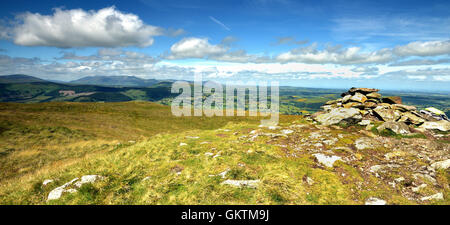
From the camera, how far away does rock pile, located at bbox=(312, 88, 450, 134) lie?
16.5 m

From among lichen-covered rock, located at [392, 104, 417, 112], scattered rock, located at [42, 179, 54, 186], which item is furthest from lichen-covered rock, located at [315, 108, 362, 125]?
scattered rock, located at [42, 179, 54, 186]

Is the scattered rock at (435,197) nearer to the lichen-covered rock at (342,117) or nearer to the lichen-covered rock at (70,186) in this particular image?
the lichen-covered rock at (342,117)

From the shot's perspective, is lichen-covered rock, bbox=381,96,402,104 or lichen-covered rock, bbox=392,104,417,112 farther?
lichen-covered rock, bbox=381,96,402,104

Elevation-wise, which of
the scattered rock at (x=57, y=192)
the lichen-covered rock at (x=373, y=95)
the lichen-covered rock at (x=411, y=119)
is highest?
the lichen-covered rock at (x=373, y=95)

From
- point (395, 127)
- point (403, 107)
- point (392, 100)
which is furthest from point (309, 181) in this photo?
point (392, 100)

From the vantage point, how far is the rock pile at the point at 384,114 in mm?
16545

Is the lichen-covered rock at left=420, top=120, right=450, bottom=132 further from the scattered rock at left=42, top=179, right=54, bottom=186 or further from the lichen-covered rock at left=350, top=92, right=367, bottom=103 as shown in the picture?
the scattered rock at left=42, top=179, right=54, bottom=186

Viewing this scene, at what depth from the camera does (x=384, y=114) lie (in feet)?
60.8

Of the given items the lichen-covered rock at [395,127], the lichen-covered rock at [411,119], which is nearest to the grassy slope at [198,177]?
the lichen-covered rock at [395,127]

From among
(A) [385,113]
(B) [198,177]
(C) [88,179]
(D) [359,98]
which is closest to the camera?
(B) [198,177]

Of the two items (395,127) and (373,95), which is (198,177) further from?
(373,95)

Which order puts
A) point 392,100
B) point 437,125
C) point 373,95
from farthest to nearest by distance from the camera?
point 373,95, point 392,100, point 437,125
